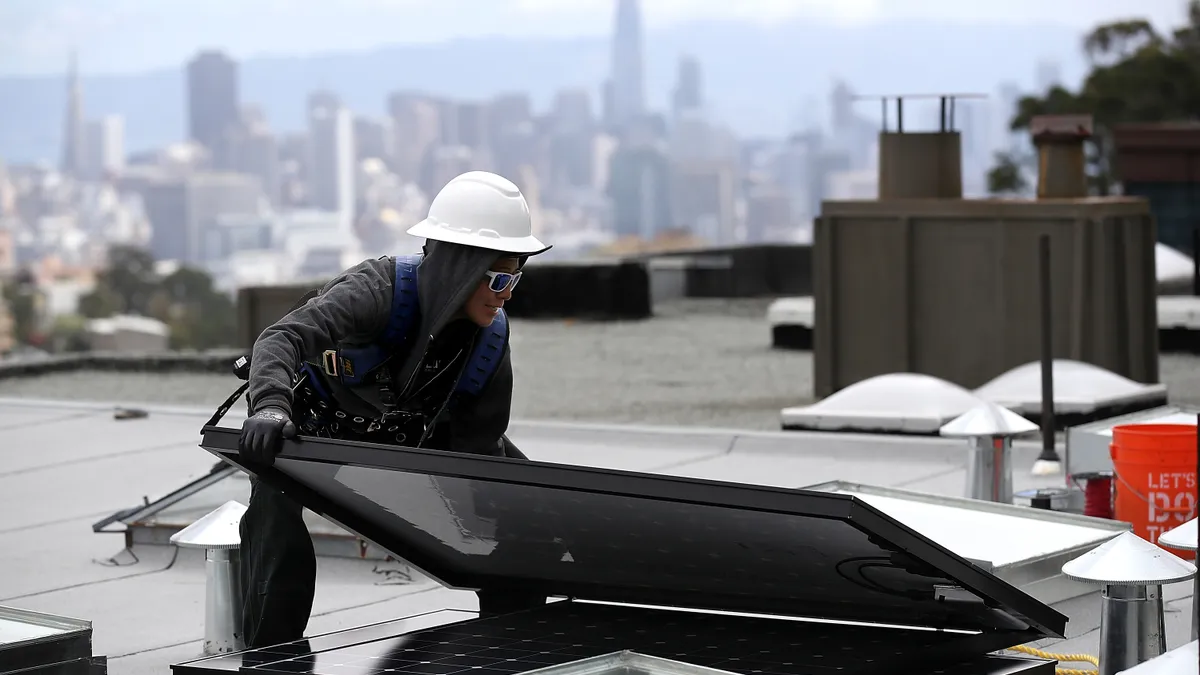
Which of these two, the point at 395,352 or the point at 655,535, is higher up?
the point at 395,352

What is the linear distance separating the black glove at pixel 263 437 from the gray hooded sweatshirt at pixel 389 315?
A: 387 mm

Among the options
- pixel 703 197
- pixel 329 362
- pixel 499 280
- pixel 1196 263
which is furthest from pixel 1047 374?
pixel 703 197

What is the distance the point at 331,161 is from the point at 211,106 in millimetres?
20062

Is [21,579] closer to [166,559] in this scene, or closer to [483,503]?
[166,559]

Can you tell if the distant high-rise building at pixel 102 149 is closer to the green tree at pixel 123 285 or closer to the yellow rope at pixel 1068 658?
the green tree at pixel 123 285

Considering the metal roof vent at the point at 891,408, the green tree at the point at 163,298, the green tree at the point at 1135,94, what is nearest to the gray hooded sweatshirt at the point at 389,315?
the metal roof vent at the point at 891,408

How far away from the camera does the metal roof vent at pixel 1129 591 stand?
16.5 ft

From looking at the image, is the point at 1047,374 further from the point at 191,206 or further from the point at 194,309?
the point at 191,206

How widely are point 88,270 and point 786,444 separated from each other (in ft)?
341

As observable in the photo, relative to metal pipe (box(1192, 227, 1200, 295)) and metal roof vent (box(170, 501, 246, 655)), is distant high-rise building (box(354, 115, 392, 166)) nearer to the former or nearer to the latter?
metal pipe (box(1192, 227, 1200, 295))

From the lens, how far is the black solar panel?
4.25 m

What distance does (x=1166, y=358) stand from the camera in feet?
60.8

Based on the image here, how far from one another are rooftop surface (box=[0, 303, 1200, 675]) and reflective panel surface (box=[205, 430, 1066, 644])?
2064 mm

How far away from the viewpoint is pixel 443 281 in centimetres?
539
